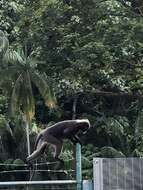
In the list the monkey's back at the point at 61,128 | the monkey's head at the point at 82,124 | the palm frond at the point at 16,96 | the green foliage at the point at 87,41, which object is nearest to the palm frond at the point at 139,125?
the green foliage at the point at 87,41

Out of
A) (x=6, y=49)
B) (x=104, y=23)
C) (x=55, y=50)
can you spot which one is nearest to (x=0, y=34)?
(x=6, y=49)

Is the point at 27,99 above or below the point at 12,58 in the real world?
below

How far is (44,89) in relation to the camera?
27.8m

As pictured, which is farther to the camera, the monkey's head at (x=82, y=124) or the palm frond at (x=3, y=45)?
the palm frond at (x=3, y=45)

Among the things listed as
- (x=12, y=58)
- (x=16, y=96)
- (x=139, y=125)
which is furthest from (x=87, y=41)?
(x=16, y=96)

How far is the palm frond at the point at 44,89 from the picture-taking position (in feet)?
87.5

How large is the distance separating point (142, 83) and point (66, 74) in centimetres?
250

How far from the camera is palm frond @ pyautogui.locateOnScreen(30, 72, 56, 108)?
26.7m

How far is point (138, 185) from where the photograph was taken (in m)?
9.86

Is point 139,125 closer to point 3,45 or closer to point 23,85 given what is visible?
point 23,85

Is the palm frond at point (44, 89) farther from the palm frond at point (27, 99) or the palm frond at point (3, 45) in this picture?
the palm frond at point (3, 45)

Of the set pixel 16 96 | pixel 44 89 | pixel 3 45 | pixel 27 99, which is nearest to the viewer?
pixel 3 45

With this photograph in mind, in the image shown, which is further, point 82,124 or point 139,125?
point 139,125

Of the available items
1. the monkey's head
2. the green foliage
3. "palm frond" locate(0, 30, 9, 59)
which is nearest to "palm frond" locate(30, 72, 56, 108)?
"palm frond" locate(0, 30, 9, 59)
